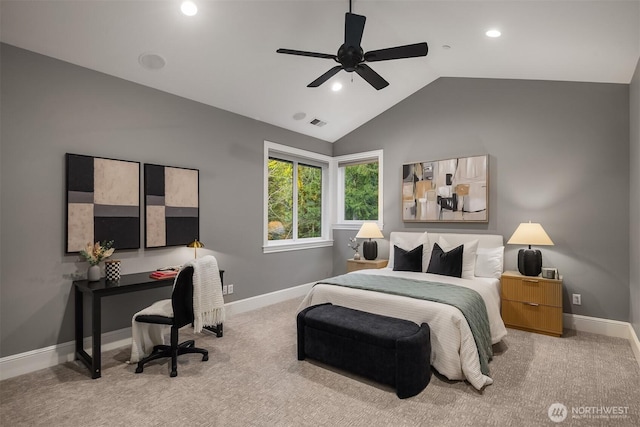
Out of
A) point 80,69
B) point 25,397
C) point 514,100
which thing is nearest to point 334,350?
point 25,397

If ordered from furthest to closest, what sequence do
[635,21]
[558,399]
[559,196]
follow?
[559,196], [635,21], [558,399]

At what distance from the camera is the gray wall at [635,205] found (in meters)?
3.08

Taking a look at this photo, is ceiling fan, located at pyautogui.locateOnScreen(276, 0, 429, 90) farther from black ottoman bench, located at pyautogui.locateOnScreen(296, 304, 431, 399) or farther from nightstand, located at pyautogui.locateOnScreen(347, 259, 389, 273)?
nightstand, located at pyautogui.locateOnScreen(347, 259, 389, 273)

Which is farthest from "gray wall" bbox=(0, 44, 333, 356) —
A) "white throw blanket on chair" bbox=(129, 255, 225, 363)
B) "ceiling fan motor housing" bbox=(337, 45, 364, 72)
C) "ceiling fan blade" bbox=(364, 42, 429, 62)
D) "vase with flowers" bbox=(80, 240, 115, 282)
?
"ceiling fan blade" bbox=(364, 42, 429, 62)

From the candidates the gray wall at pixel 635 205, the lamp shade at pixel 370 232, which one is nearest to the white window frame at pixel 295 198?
the lamp shade at pixel 370 232

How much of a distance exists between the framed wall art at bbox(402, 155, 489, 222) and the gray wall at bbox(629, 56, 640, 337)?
1.40 metres

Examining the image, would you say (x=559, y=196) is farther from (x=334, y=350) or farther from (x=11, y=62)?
(x=11, y=62)

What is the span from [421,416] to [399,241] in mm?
2834

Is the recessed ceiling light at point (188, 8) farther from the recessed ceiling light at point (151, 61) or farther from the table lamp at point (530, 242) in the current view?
the table lamp at point (530, 242)

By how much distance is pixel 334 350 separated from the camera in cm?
286

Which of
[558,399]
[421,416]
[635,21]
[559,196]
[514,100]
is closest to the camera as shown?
[421,416]

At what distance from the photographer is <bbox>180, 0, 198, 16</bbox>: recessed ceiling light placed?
9.04 ft

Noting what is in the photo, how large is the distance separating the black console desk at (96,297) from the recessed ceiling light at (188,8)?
2.37 m

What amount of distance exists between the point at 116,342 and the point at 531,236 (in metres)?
4.50
